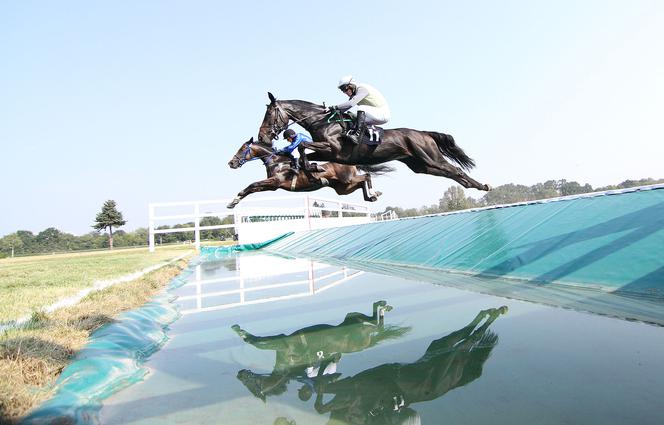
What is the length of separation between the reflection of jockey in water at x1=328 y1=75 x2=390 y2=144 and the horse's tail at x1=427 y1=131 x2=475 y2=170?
1.00 m

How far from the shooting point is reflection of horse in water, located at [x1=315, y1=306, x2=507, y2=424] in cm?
147

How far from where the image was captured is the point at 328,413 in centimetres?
151

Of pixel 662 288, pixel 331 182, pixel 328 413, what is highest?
pixel 331 182

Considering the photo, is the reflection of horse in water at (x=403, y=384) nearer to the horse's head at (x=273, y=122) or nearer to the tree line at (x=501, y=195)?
the horse's head at (x=273, y=122)

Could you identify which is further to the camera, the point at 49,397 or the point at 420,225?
the point at 420,225

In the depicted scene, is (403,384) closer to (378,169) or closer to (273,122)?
(273,122)

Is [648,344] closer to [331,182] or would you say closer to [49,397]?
[49,397]

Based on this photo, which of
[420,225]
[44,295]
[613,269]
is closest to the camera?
[613,269]

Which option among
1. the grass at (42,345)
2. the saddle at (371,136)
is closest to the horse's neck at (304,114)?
the saddle at (371,136)

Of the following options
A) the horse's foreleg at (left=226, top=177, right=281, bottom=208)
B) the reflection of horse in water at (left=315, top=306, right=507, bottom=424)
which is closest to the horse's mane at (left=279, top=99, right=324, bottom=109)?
the horse's foreleg at (left=226, top=177, right=281, bottom=208)

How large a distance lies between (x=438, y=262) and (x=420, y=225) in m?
2.25

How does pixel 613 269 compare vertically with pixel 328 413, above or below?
above

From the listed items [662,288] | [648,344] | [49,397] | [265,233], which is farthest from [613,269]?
[265,233]

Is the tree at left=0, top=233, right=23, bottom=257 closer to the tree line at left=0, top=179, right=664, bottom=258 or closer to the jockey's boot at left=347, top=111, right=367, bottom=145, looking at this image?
the tree line at left=0, top=179, right=664, bottom=258
